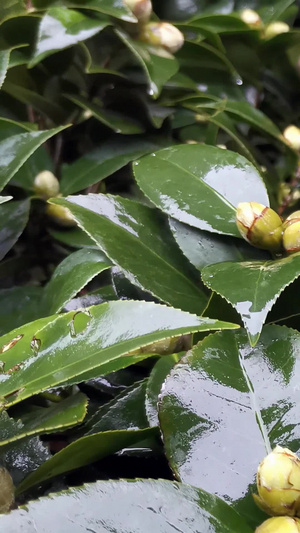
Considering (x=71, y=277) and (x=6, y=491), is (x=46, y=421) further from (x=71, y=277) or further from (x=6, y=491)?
(x=71, y=277)

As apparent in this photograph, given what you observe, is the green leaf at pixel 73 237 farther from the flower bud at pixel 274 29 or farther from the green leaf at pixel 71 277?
the flower bud at pixel 274 29

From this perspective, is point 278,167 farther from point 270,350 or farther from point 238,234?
point 270,350

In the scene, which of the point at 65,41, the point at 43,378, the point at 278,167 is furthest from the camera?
the point at 278,167

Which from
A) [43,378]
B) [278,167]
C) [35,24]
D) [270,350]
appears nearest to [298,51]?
[278,167]

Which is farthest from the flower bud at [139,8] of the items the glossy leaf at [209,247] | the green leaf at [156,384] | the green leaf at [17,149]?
the green leaf at [156,384]

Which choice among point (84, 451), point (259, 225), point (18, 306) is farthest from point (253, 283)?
point (18, 306)

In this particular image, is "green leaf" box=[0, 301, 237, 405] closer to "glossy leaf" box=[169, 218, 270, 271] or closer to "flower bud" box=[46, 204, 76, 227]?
"glossy leaf" box=[169, 218, 270, 271]
